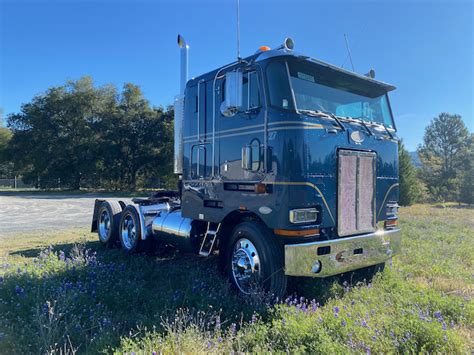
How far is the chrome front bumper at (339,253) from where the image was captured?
417cm

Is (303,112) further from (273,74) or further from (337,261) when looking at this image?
(337,261)

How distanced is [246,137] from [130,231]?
165 inches

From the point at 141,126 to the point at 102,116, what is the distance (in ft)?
15.6

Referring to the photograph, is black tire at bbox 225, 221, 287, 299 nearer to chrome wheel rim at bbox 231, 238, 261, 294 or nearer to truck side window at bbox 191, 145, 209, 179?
chrome wheel rim at bbox 231, 238, 261, 294

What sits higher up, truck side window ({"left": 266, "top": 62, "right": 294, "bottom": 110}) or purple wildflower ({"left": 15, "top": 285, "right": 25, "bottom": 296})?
truck side window ({"left": 266, "top": 62, "right": 294, "bottom": 110})

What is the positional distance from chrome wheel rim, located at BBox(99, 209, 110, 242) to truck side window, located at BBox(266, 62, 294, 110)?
5557 mm

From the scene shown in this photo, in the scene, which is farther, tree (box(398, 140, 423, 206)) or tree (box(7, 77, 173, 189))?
tree (box(7, 77, 173, 189))

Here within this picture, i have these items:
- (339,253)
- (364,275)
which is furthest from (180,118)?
(364,275)

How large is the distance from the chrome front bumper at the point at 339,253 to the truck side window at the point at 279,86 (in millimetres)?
1712

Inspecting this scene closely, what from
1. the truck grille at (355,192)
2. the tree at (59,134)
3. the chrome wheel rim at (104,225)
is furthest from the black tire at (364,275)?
the tree at (59,134)

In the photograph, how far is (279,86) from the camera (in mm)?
4496

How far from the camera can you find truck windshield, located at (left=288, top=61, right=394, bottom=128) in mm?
4633

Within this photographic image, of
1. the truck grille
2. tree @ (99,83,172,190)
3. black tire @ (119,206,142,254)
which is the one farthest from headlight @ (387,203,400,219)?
tree @ (99,83,172,190)

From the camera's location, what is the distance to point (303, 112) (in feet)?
14.6
